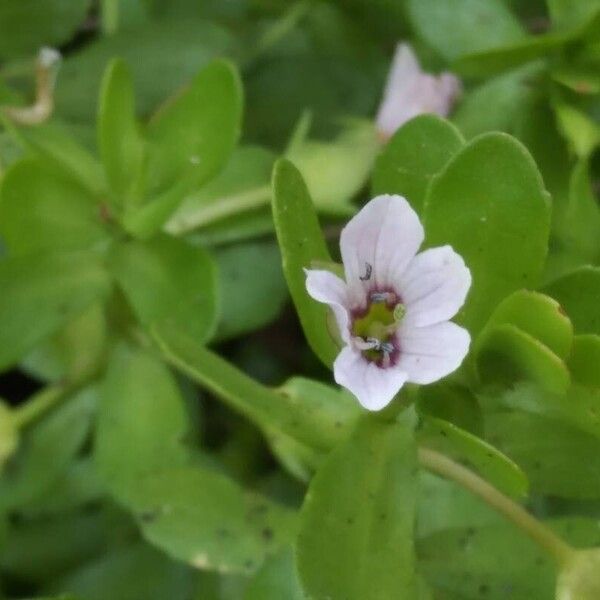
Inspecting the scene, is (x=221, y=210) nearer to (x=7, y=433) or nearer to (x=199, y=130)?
(x=199, y=130)

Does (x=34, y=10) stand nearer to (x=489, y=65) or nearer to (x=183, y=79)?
(x=183, y=79)

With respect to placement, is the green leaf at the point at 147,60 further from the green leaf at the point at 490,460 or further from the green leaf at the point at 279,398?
the green leaf at the point at 490,460

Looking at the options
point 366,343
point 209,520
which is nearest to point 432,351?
point 366,343

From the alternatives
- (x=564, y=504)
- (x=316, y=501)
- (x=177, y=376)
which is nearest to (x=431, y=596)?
(x=316, y=501)

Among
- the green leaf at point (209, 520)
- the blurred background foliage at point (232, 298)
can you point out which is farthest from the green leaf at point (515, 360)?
the green leaf at point (209, 520)

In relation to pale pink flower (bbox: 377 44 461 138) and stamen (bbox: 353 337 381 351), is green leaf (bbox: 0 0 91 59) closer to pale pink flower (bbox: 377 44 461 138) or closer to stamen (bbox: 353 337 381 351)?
pale pink flower (bbox: 377 44 461 138)
